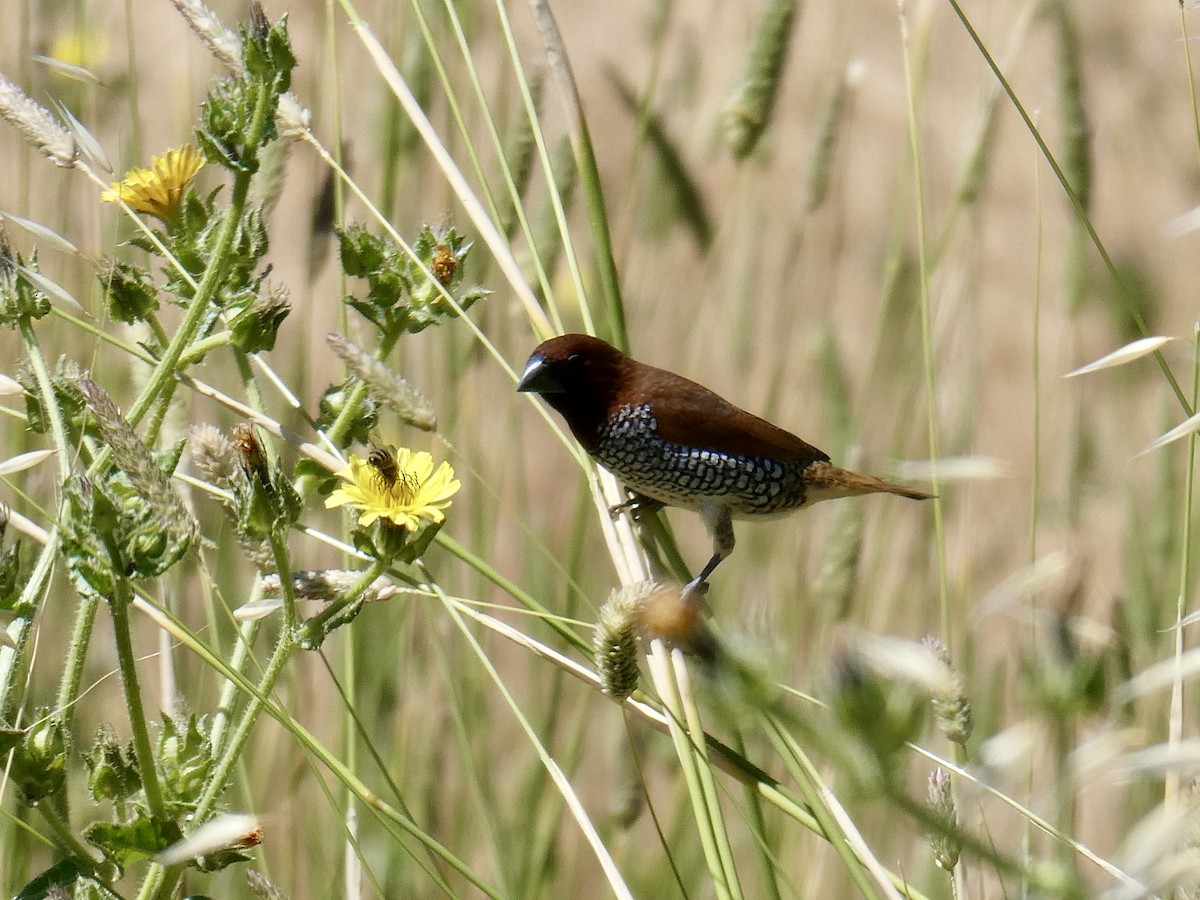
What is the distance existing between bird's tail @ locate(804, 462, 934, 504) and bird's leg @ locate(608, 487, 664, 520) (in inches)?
13.0

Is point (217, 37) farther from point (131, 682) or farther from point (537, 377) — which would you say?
point (537, 377)

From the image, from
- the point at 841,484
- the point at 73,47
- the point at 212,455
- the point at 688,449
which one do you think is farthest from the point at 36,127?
the point at 73,47

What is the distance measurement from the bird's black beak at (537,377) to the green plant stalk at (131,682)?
38.5 inches

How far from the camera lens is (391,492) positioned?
3.66 ft

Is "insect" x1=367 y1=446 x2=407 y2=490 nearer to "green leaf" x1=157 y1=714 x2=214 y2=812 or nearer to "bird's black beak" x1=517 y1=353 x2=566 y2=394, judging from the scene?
"green leaf" x1=157 y1=714 x2=214 y2=812

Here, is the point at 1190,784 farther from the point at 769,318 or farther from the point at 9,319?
the point at 769,318

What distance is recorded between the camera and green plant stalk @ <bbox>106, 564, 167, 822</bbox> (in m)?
0.97

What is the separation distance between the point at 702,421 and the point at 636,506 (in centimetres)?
28

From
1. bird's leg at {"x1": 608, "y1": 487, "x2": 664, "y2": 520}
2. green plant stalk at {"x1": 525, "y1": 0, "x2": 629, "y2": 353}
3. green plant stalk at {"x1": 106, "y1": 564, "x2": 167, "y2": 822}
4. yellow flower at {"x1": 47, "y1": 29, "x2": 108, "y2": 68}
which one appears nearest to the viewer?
green plant stalk at {"x1": 106, "y1": 564, "x2": 167, "y2": 822}

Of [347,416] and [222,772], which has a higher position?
[347,416]

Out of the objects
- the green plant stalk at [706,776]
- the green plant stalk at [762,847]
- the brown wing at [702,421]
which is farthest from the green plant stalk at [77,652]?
the brown wing at [702,421]

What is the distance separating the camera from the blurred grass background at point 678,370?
6.91ft

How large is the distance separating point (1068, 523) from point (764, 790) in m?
1.33

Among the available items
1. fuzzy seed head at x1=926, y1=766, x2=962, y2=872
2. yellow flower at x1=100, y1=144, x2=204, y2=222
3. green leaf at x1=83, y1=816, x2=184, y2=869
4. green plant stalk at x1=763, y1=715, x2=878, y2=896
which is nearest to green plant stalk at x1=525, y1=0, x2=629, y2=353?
yellow flower at x1=100, y1=144, x2=204, y2=222
